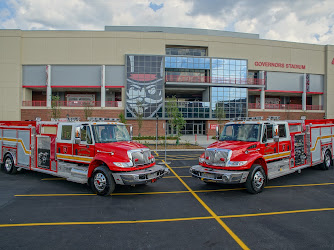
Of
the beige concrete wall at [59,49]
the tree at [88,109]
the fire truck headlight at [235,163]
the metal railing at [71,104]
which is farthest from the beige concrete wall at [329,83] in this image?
the fire truck headlight at [235,163]

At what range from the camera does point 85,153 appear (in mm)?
7512

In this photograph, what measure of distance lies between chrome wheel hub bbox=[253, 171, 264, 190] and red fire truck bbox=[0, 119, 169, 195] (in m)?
2.88

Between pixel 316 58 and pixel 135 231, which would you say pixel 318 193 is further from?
pixel 316 58

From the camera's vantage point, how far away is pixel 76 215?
5480 millimetres

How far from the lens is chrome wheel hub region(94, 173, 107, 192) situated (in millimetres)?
6926

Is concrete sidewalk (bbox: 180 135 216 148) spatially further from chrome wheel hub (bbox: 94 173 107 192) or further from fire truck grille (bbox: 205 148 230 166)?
chrome wheel hub (bbox: 94 173 107 192)

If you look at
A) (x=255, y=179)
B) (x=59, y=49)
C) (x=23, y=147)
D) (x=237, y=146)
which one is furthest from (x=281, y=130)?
(x=59, y=49)

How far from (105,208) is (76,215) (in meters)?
0.75

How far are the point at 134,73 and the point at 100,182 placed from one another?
3323 centimetres

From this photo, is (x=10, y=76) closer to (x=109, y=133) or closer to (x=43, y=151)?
(x=43, y=151)

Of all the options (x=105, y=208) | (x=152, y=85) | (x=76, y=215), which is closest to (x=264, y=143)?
(x=105, y=208)

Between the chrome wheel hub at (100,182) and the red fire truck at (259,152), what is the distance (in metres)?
2.91

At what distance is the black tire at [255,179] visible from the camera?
6961 mm

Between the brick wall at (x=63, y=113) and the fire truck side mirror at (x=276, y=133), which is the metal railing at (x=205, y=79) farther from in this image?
the fire truck side mirror at (x=276, y=133)
